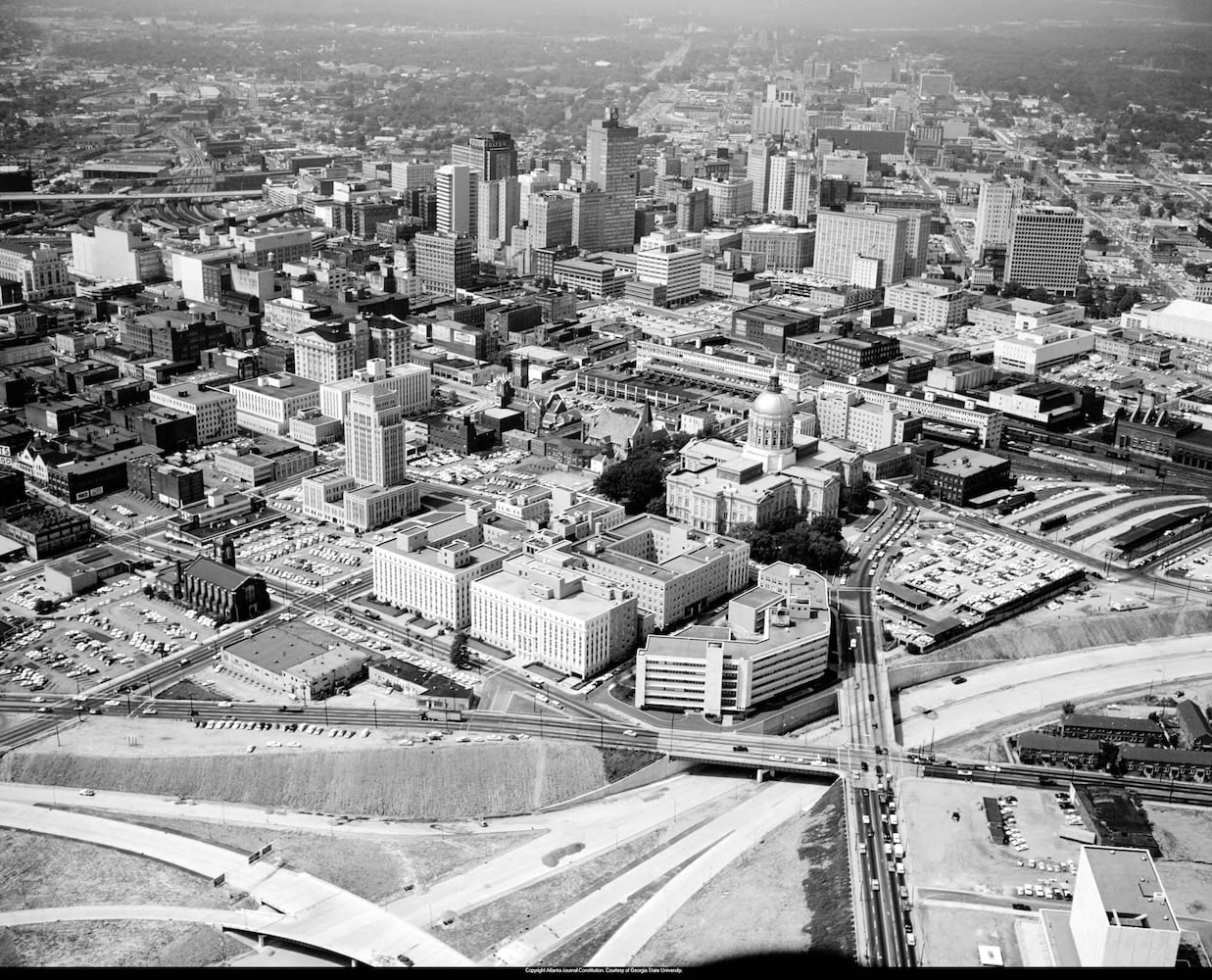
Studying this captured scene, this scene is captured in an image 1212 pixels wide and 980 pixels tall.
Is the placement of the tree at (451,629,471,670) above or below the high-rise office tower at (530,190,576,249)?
below

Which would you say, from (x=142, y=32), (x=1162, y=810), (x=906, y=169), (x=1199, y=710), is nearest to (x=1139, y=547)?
(x=1199, y=710)

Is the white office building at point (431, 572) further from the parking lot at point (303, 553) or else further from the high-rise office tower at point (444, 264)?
the high-rise office tower at point (444, 264)

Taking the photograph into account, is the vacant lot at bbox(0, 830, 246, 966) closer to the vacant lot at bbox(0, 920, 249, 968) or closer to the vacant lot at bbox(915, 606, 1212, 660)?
the vacant lot at bbox(0, 920, 249, 968)

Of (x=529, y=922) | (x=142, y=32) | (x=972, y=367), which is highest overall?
(x=142, y=32)

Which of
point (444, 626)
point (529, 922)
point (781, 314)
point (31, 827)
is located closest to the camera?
point (529, 922)

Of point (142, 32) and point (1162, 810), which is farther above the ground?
point (142, 32)

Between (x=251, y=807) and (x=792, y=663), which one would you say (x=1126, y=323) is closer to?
(x=792, y=663)

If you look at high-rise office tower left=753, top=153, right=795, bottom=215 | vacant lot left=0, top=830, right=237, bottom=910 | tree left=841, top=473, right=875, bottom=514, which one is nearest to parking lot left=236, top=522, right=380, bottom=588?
vacant lot left=0, top=830, right=237, bottom=910
